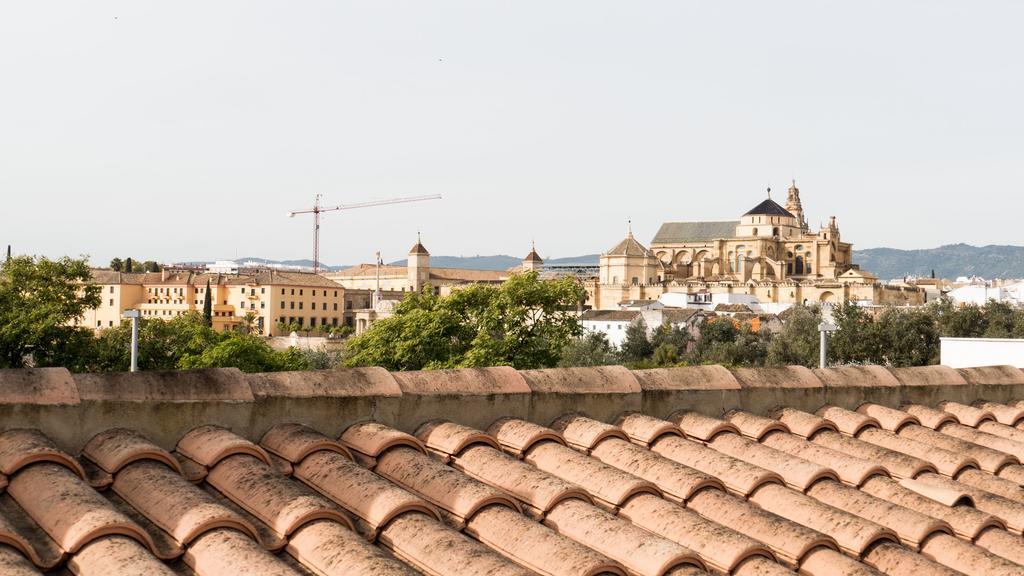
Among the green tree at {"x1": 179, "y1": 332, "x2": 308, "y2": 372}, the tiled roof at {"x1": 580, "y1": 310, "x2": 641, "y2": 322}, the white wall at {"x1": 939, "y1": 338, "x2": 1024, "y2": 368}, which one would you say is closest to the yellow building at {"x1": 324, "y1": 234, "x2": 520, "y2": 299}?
the tiled roof at {"x1": 580, "y1": 310, "x2": 641, "y2": 322}

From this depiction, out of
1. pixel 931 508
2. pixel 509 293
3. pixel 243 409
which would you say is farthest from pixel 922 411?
pixel 509 293

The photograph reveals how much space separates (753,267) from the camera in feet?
413

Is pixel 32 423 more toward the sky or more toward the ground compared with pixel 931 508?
more toward the sky

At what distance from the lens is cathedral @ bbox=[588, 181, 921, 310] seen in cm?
11606

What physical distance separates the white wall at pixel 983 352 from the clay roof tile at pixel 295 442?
6374mm

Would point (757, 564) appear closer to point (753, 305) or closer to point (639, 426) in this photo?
point (639, 426)

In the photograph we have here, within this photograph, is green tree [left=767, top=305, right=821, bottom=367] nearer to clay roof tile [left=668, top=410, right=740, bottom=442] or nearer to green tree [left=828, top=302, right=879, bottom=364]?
green tree [left=828, top=302, right=879, bottom=364]

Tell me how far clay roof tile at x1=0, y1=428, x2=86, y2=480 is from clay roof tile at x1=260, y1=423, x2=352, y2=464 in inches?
27.5

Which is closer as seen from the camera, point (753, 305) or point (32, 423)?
point (32, 423)

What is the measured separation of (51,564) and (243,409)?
1383 mm

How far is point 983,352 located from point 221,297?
344 ft

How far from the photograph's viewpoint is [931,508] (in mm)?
3928

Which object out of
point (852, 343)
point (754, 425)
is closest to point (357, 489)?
point (754, 425)

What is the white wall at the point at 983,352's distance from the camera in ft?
29.8
